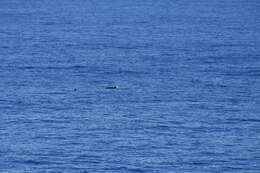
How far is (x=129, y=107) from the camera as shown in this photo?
11612 centimetres

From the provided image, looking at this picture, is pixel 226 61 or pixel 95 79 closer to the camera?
pixel 95 79

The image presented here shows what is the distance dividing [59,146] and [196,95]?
100.0 ft

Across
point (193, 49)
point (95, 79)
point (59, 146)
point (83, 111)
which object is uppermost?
point (59, 146)

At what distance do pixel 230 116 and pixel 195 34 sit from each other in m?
88.4

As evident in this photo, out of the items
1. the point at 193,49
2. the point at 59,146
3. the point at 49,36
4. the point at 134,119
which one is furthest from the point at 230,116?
the point at 49,36

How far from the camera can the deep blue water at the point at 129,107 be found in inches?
3708

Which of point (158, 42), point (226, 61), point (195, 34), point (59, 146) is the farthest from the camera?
point (195, 34)

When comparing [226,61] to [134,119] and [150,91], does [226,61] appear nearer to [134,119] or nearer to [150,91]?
[150,91]

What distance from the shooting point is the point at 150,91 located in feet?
416

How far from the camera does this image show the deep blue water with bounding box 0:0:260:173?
94.2 m

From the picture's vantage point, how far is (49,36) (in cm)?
19000

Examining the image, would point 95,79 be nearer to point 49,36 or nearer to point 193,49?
point 193,49

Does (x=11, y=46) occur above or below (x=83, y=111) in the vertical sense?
below

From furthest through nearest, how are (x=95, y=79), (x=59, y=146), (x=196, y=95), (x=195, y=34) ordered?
(x=195, y=34), (x=95, y=79), (x=196, y=95), (x=59, y=146)
